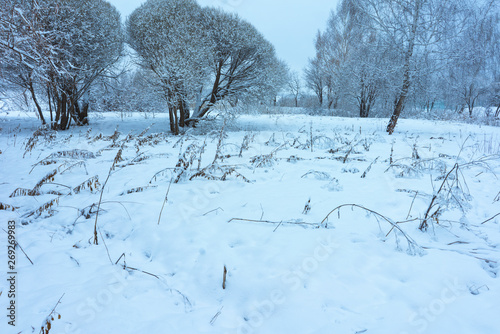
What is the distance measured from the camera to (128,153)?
5207mm

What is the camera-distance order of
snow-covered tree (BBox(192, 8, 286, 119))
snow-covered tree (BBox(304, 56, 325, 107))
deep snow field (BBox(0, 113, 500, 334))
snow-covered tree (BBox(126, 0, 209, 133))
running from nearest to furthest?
deep snow field (BBox(0, 113, 500, 334))
snow-covered tree (BBox(126, 0, 209, 133))
snow-covered tree (BBox(192, 8, 286, 119))
snow-covered tree (BBox(304, 56, 325, 107))

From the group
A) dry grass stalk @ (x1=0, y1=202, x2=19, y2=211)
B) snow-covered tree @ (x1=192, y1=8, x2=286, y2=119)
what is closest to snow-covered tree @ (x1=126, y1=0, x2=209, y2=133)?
snow-covered tree @ (x1=192, y1=8, x2=286, y2=119)

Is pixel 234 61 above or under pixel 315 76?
Answer: under

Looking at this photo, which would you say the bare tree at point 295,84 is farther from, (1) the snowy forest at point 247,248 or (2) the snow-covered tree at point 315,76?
(1) the snowy forest at point 247,248

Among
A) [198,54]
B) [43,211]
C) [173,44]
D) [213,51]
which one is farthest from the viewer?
[213,51]

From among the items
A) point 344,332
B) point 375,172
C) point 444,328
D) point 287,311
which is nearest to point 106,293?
point 287,311

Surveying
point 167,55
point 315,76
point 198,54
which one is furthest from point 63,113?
point 315,76

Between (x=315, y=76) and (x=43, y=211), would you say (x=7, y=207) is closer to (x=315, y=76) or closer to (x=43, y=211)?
(x=43, y=211)

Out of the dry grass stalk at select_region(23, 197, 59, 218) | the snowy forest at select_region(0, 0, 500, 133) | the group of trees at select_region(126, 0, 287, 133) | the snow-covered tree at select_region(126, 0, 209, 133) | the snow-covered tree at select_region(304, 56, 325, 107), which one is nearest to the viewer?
the dry grass stalk at select_region(23, 197, 59, 218)

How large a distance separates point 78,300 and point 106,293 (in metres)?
0.13

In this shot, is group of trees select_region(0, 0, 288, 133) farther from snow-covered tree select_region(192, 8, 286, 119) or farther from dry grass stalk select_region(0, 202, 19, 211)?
dry grass stalk select_region(0, 202, 19, 211)

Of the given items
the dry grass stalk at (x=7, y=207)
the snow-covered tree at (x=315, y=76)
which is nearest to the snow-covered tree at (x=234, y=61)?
the dry grass stalk at (x=7, y=207)

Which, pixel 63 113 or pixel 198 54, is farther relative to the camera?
pixel 63 113

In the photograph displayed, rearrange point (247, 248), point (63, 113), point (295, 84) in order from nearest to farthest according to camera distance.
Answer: point (247, 248), point (63, 113), point (295, 84)
